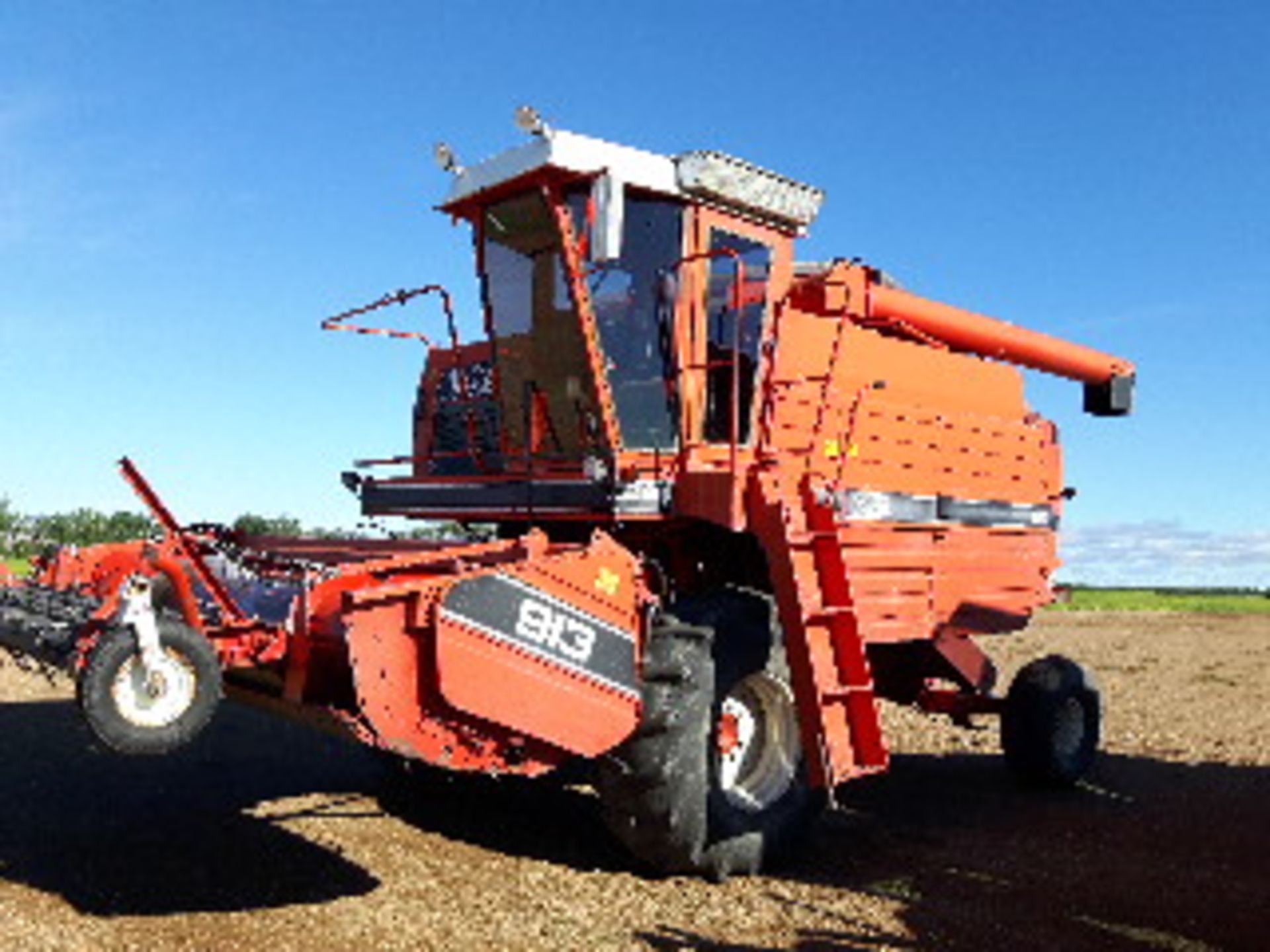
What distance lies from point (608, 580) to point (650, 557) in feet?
4.42

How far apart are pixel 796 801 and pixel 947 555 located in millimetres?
2197

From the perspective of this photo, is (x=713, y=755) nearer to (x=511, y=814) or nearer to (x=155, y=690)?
(x=511, y=814)

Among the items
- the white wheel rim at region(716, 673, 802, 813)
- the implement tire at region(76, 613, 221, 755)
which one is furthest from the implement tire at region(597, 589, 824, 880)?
the implement tire at region(76, 613, 221, 755)

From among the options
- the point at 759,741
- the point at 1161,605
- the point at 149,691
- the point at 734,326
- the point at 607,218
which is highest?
the point at 607,218

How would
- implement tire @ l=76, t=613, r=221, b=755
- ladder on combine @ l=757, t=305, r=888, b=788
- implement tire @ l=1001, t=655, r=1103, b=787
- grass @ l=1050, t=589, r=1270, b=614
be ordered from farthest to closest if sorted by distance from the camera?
1. grass @ l=1050, t=589, r=1270, b=614
2. implement tire @ l=1001, t=655, r=1103, b=787
3. ladder on combine @ l=757, t=305, r=888, b=788
4. implement tire @ l=76, t=613, r=221, b=755

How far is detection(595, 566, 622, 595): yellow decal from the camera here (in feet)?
17.7

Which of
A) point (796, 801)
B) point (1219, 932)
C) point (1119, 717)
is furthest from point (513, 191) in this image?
point (1119, 717)

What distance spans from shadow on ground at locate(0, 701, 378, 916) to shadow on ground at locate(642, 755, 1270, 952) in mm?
2040

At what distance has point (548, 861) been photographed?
6.33m

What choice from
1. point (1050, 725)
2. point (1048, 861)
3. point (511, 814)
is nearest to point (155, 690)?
point (511, 814)

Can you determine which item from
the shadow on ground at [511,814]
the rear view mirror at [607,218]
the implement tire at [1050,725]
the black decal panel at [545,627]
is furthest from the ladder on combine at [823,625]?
the implement tire at [1050,725]

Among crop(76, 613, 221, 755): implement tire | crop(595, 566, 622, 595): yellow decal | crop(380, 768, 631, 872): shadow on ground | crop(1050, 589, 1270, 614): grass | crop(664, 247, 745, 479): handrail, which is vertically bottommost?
crop(1050, 589, 1270, 614): grass

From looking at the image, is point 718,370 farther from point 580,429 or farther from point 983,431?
point 983,431

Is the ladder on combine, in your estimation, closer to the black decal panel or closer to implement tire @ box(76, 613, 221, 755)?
the black decal panel
